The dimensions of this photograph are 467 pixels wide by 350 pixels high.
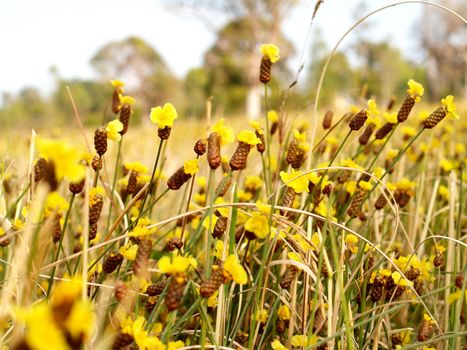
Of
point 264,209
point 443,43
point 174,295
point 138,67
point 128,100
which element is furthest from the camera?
point 138,67

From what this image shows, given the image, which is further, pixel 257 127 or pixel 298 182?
pixel 257 127

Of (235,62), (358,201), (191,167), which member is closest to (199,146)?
(191,167)

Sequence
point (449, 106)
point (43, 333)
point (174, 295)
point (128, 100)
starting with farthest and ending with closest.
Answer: point (128, 100)
point (449, 106)
point (174, 295)
point (43, 333)

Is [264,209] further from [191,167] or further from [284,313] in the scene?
[284,313]

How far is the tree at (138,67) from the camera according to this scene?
29.2 m

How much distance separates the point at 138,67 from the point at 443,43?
59.9ft

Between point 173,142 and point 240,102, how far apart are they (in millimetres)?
16069

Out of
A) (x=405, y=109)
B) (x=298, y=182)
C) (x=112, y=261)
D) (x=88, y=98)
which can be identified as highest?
(x=88, y=98)

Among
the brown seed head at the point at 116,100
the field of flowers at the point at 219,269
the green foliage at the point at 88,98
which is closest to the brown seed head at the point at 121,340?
Answer: the field of flowers at the point at 219,269

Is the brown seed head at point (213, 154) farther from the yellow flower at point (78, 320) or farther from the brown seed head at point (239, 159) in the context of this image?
the yellow flower at point (78, 320)

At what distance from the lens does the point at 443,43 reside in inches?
1066

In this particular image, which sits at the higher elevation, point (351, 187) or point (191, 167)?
point (191, 167)

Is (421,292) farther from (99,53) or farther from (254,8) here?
(99,53)

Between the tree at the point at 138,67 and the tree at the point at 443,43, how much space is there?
15842 millimetres
